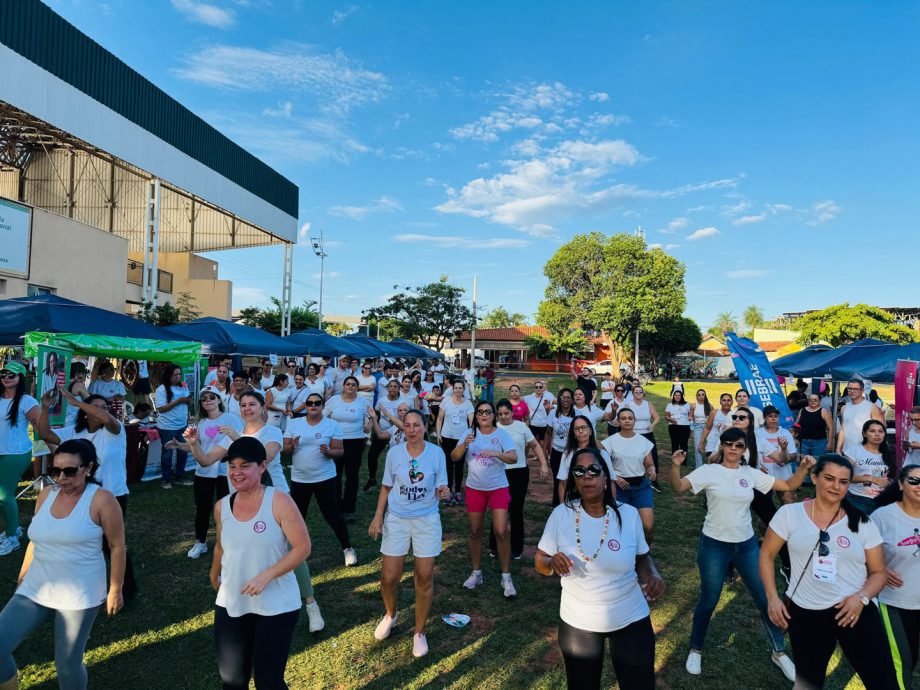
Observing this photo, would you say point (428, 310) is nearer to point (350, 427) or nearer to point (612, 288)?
point (612, 288)

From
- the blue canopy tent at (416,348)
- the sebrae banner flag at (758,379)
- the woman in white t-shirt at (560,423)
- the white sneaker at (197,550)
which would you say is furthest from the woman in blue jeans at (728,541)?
the blue canopy tent at (416,348)

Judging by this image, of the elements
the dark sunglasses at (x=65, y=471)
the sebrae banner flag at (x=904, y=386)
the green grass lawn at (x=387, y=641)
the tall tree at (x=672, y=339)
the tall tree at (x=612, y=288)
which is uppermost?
the tall tree at (x=612, y=288)

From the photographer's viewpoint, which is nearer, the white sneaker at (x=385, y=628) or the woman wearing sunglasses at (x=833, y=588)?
the woman wearing sunglasses at (x=833, y=588)

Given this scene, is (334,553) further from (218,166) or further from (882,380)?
(218,166)

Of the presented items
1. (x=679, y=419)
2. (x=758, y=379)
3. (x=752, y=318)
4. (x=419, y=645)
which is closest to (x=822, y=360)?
(x=758, y=379)

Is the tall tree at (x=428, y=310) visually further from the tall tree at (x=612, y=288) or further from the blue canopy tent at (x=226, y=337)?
the blue canopy tent at (x=226, y=337)

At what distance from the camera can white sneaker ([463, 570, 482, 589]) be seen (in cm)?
500

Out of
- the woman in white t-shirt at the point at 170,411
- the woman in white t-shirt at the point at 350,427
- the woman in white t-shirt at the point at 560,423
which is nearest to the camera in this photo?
the woman in white t-shirt at the point at 350,427

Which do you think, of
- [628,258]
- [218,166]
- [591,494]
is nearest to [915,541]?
[591,494]

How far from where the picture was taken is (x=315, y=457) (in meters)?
5.16

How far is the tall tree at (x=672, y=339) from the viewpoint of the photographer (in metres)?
45.3

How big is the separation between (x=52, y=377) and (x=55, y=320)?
1.34 m

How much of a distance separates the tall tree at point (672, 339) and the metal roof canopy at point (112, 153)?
30.7 meters

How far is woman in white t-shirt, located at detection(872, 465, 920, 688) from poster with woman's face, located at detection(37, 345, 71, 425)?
7.76 metres
